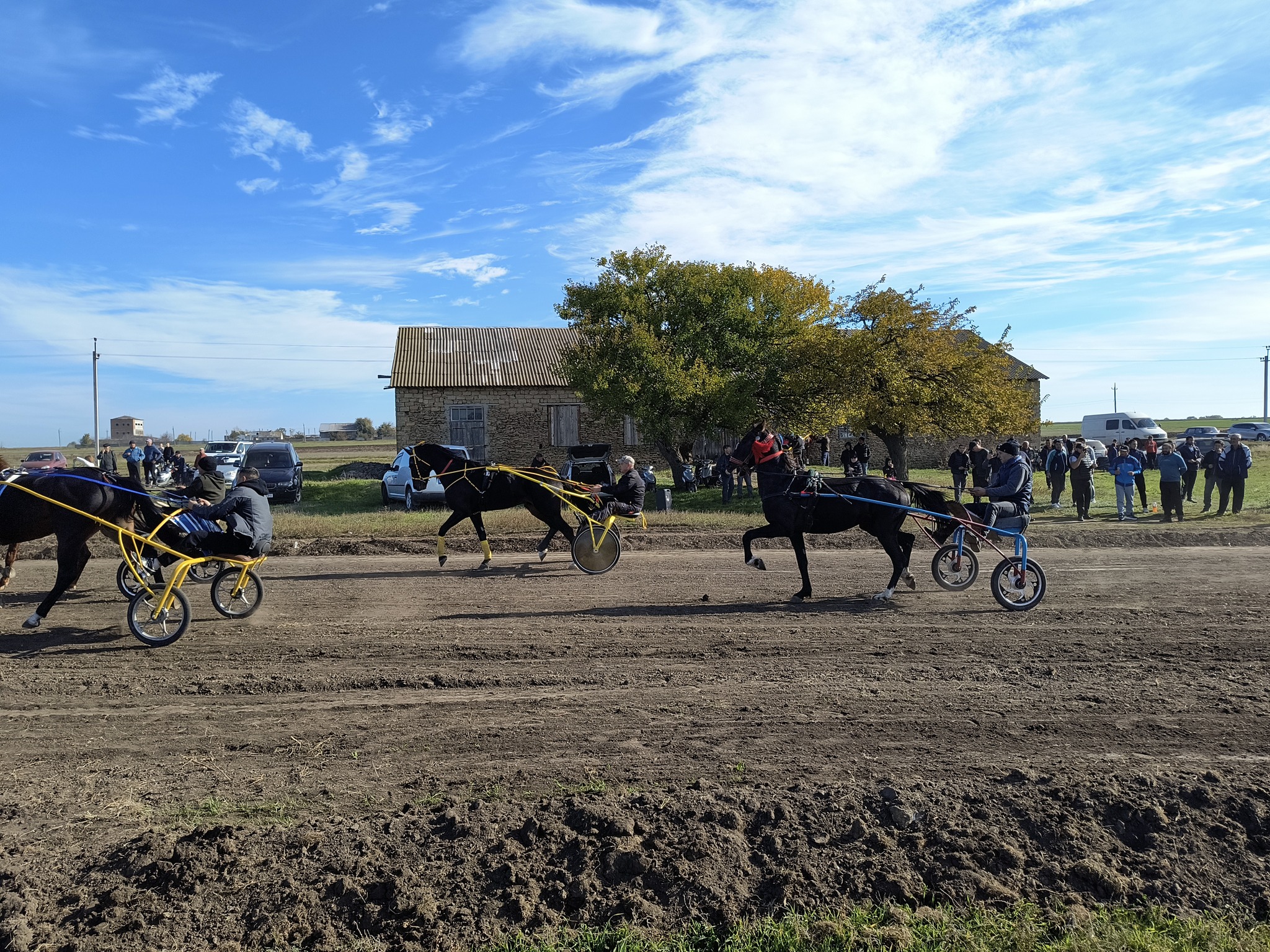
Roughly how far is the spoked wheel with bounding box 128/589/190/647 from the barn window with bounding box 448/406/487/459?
77.5 ft

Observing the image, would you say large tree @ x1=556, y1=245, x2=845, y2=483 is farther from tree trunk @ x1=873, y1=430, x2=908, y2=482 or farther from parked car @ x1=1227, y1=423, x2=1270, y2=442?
parked car @ x1=1227, y1=423, x2=1270, y2=442

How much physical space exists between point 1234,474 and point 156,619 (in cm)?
1894

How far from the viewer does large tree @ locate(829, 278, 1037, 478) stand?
2133 centimetres

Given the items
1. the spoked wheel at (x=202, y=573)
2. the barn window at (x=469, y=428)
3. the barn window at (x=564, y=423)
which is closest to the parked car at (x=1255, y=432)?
the barn window at (x=564, y=423)

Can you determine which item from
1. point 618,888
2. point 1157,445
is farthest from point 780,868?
point 1157,445

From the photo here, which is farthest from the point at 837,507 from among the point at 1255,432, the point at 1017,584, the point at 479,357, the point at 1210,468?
the point at 1255,432

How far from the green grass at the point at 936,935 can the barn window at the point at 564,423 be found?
28800 mm

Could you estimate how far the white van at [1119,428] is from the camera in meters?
39.8

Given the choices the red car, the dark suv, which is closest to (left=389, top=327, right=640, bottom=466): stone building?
the dark suv

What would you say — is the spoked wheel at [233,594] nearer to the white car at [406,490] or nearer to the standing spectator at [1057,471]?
the white car at [406,490]

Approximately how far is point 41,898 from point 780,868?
3.24 metres

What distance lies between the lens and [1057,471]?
62.9ft

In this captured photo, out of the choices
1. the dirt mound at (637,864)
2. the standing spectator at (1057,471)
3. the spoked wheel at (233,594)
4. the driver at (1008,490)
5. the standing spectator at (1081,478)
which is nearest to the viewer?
the dirt mound at (637,864)

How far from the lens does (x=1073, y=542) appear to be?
13.8m
